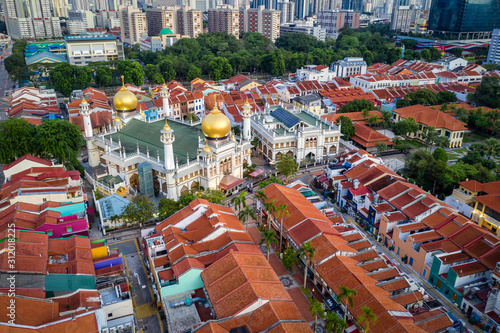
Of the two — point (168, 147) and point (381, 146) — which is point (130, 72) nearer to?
point (168, 147)

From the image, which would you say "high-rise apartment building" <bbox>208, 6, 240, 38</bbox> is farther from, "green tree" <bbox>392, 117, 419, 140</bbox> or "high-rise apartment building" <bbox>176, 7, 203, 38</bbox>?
"green tree" <bbox>392, 117, 419, 140</bbox>

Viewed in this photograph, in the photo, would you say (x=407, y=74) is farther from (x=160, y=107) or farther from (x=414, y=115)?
(x=160, y=107)

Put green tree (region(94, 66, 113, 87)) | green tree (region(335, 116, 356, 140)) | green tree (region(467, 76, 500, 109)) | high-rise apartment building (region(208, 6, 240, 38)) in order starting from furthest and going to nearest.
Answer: high-rise apartment building (region(208, 6, 240, 38)) → green tree (region(94, 66, 113, 87)) → green tree (region(467, 76, 500, 109)) → green tree (region(335, 116, 356, 140))

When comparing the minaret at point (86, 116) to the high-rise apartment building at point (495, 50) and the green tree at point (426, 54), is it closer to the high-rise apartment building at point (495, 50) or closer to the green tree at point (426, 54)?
the green tree at point (426, 54)

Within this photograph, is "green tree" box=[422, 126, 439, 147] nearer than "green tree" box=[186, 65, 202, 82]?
Yes

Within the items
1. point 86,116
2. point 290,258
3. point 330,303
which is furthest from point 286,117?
point 330,303

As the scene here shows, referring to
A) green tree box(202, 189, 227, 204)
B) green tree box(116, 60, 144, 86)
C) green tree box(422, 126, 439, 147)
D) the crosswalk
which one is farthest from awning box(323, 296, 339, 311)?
green tree box(116, 60, 144, 86)
